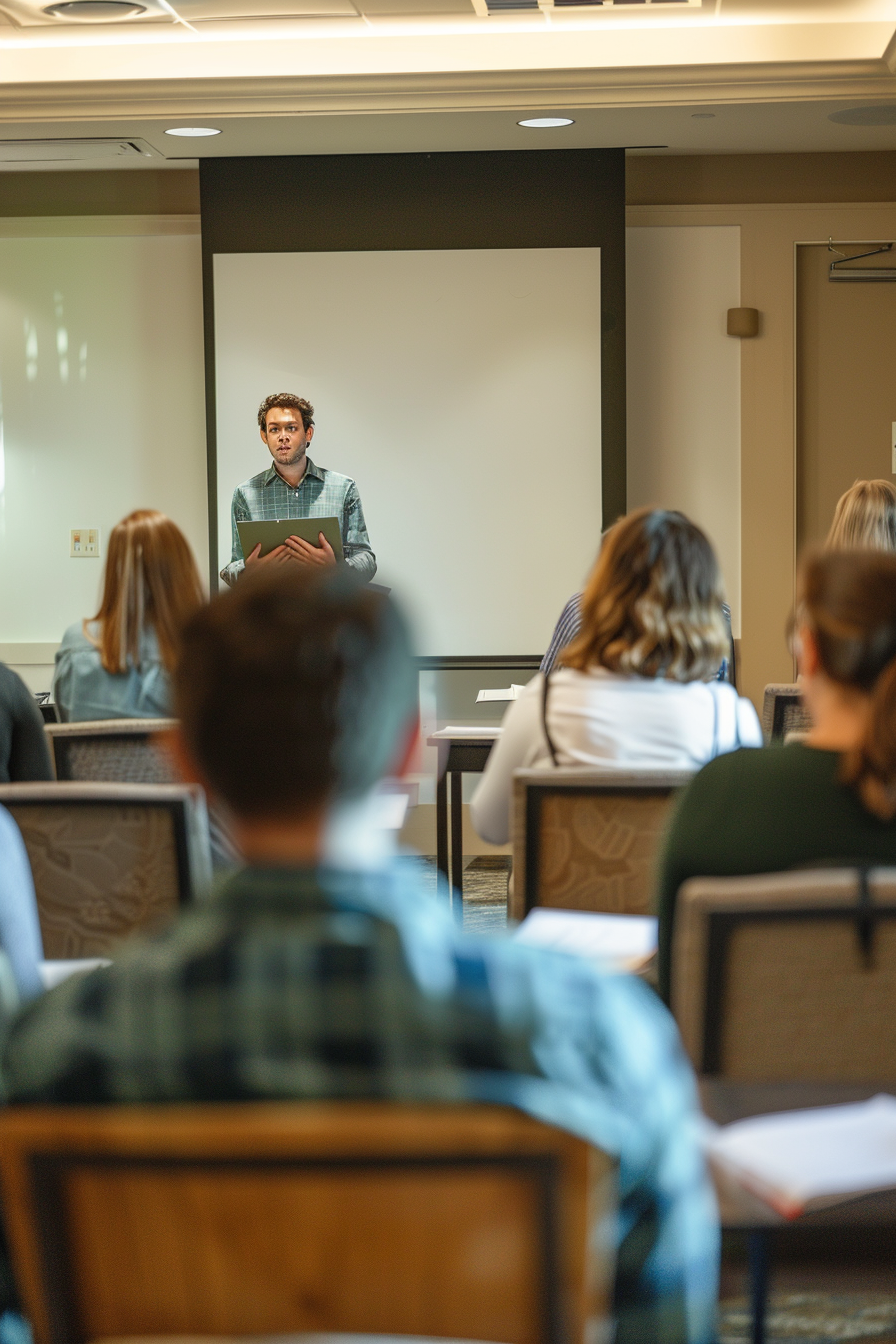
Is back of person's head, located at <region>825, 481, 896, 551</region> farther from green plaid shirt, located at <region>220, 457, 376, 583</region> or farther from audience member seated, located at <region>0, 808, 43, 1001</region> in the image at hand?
audience member seated, located at <region>0, 808, 43, 1001</region>

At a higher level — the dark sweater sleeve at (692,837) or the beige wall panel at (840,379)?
the beige wall panel at (840,379)

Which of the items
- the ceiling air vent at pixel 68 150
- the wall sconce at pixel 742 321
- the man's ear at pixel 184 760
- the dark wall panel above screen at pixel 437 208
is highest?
the ceiling air vent at pixel 68 150

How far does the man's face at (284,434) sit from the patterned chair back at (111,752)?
2.76m

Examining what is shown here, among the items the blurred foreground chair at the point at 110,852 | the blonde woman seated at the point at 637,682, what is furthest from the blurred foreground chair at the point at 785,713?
the blurred foreground chair at the point at 110,852

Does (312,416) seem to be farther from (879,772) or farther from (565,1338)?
(565,1338)

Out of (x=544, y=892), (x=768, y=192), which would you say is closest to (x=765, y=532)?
(x=768, y=192)

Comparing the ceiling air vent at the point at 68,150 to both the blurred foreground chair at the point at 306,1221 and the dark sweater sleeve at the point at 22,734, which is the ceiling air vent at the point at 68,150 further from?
the blurred foreground chair at the point at 306,1221

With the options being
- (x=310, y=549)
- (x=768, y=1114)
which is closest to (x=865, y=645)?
(x=768, y=1114)

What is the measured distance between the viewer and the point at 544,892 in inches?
84.8

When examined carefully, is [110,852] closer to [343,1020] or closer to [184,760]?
[184,760]

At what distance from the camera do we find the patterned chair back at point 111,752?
8.19ft

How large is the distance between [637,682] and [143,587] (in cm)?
109

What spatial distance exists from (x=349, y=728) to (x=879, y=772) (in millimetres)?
796

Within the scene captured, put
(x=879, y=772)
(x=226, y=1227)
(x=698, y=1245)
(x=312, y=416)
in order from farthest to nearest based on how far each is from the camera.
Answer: (x=312, y=416) < (x=879, y=772) < (x=698, y=1245) < (x=226, y=1227)
